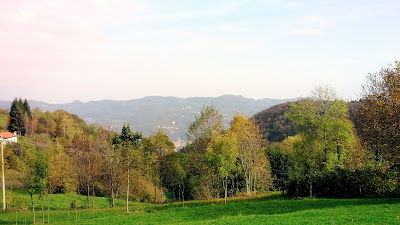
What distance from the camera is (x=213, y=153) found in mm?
33719

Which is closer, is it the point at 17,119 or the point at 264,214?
the point at 264,214

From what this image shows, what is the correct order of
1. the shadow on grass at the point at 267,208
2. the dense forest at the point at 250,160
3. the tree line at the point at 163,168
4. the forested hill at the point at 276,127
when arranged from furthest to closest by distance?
the forested hill at the point at 276,127
the tree line at the point at 163,168
the dense forest at the point at 250,160
the shadow on grass at the point at 267,208

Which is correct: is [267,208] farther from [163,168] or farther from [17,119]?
[17,119]

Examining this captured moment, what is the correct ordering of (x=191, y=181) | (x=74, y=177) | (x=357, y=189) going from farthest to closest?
(x=74, y=177) → (x=191, y=181) → (x=357, y=189)

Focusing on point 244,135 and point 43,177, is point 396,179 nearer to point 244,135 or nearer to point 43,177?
point 244,135

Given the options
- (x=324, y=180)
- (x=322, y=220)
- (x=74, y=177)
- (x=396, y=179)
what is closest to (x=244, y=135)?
(x=324, y=180)

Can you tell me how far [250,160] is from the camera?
50.0m

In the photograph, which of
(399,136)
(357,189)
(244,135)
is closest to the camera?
(399,136)

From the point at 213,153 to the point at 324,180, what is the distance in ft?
48.2

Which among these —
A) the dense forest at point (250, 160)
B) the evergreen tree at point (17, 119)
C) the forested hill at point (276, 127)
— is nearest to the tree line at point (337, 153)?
the dense forest at point (250, 160)

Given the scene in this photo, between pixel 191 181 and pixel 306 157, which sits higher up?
pixel 306 157

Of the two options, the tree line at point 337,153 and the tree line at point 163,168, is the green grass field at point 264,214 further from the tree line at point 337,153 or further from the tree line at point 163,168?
the tree line at point 163,168

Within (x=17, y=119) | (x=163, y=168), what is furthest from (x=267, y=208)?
(x=17, y=119)

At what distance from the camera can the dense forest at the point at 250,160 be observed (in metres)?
30.3
